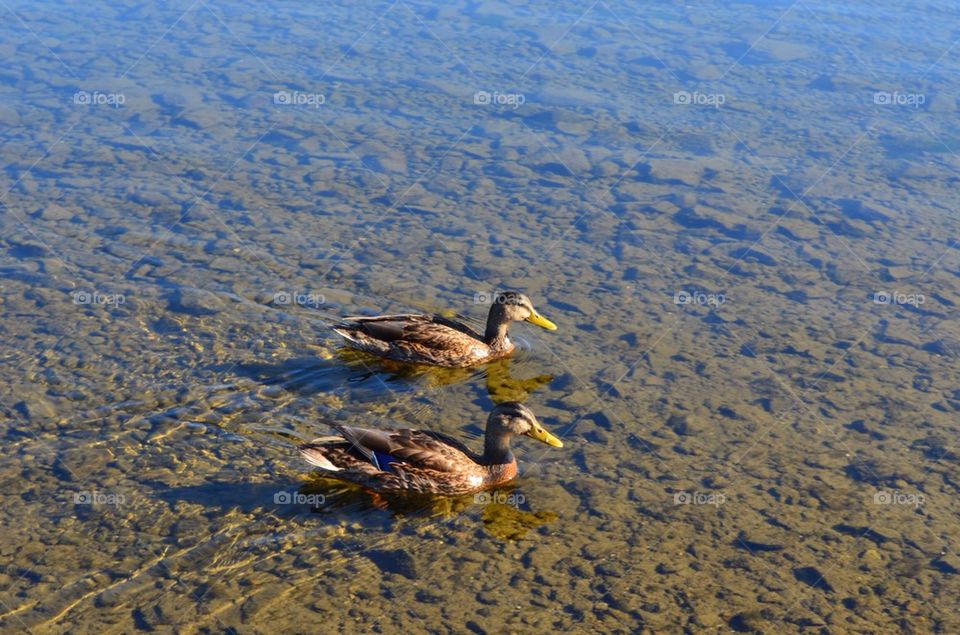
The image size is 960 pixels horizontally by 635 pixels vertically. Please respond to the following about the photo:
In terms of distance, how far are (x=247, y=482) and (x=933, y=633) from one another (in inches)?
223

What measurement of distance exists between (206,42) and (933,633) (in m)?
17.7

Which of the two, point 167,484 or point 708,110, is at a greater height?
point 708,110

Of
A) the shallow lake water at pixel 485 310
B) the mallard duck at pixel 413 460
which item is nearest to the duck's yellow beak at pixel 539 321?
the shallow lake water at pixel 485 310

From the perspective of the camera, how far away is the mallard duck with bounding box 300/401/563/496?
9.80 m

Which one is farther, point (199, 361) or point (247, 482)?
point (199, 361)

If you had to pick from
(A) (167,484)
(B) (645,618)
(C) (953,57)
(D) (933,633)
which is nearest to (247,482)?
(A) (167,484)

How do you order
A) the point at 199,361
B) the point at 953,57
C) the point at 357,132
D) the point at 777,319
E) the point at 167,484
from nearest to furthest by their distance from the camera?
1. the point at 167,484
2. the point at 199,361
3. the point at 777,319
4. the point at 357,132
5. the point at 953,57

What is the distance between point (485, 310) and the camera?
523 inches

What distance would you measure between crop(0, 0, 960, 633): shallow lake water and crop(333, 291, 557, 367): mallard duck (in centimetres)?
23

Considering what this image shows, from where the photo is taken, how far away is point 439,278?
1375 cm

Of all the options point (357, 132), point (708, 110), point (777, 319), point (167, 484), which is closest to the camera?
point (167, 484)

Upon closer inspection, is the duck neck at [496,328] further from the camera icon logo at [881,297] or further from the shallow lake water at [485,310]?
the camera icon logo at [881,297]

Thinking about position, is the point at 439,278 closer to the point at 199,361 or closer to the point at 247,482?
the point at 199,361

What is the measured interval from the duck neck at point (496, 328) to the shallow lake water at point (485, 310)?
1.04 feet
